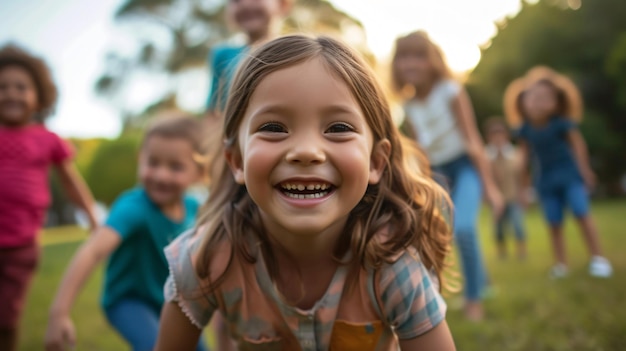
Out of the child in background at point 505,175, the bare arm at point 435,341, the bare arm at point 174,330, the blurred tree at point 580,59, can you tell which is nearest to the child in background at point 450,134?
the bare arm at point 435,341

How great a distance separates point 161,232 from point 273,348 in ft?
4.01

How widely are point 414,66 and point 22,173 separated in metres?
2.91

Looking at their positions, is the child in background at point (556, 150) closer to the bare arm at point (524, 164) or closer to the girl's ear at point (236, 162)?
the bare arm at point (524, 164)

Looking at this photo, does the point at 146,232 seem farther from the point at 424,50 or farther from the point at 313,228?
the point at 424,50

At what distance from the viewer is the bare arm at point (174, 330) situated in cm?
198

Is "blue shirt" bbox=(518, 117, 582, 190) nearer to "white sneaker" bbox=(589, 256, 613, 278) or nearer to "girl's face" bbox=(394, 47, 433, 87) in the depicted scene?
"white sneaker" bbox=(589, 256, 613, 278)

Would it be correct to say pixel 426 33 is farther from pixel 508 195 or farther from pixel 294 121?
pixel 508 195

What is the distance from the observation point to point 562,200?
6211 millimetres

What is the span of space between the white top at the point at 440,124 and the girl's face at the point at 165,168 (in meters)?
2.12

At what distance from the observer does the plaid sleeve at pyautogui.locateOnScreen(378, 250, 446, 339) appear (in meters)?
1.86

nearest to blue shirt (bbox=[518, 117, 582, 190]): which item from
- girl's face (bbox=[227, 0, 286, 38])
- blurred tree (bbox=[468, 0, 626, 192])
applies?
girl's face (bbox=[227, 0, 286, 38])

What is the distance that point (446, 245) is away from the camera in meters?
2.14

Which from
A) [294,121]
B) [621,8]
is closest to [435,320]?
[294,121]

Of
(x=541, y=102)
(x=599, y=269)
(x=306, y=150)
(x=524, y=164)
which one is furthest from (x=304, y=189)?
(x=524, y=164)
